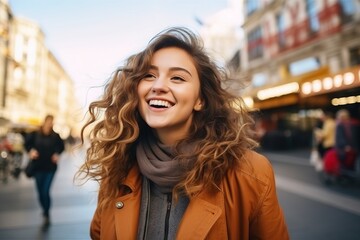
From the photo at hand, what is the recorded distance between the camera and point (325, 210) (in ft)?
15.4

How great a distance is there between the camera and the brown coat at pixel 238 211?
1.26m

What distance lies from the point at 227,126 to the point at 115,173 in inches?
26.1

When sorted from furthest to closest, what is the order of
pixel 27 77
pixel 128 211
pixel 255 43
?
1. pixel 27 77
2. pixel 255 43
3. pixel 128 211

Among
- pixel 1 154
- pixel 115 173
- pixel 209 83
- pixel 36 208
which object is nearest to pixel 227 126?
pixel 209 83

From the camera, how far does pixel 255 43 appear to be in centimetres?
2164

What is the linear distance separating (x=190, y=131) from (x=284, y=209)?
386 centimetres

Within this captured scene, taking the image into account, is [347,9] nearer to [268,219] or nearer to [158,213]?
[268,219]

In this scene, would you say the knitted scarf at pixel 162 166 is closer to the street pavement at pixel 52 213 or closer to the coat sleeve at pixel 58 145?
the street pavement at pixel 52 213

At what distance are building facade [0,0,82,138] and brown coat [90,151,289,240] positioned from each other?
27.9m

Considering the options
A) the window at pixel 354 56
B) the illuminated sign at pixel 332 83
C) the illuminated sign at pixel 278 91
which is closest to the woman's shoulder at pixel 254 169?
the illuminated sign at pixel 332 83

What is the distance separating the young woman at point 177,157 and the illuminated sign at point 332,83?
915cm

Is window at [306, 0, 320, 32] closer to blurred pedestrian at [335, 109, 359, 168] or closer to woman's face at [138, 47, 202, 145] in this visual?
blurred pedestrian at [335, 109, 359, 168]

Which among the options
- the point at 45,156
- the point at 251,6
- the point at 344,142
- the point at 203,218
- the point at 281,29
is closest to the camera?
the point at 203,218

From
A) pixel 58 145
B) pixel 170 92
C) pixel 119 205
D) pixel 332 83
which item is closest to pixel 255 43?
pixel 332 83
